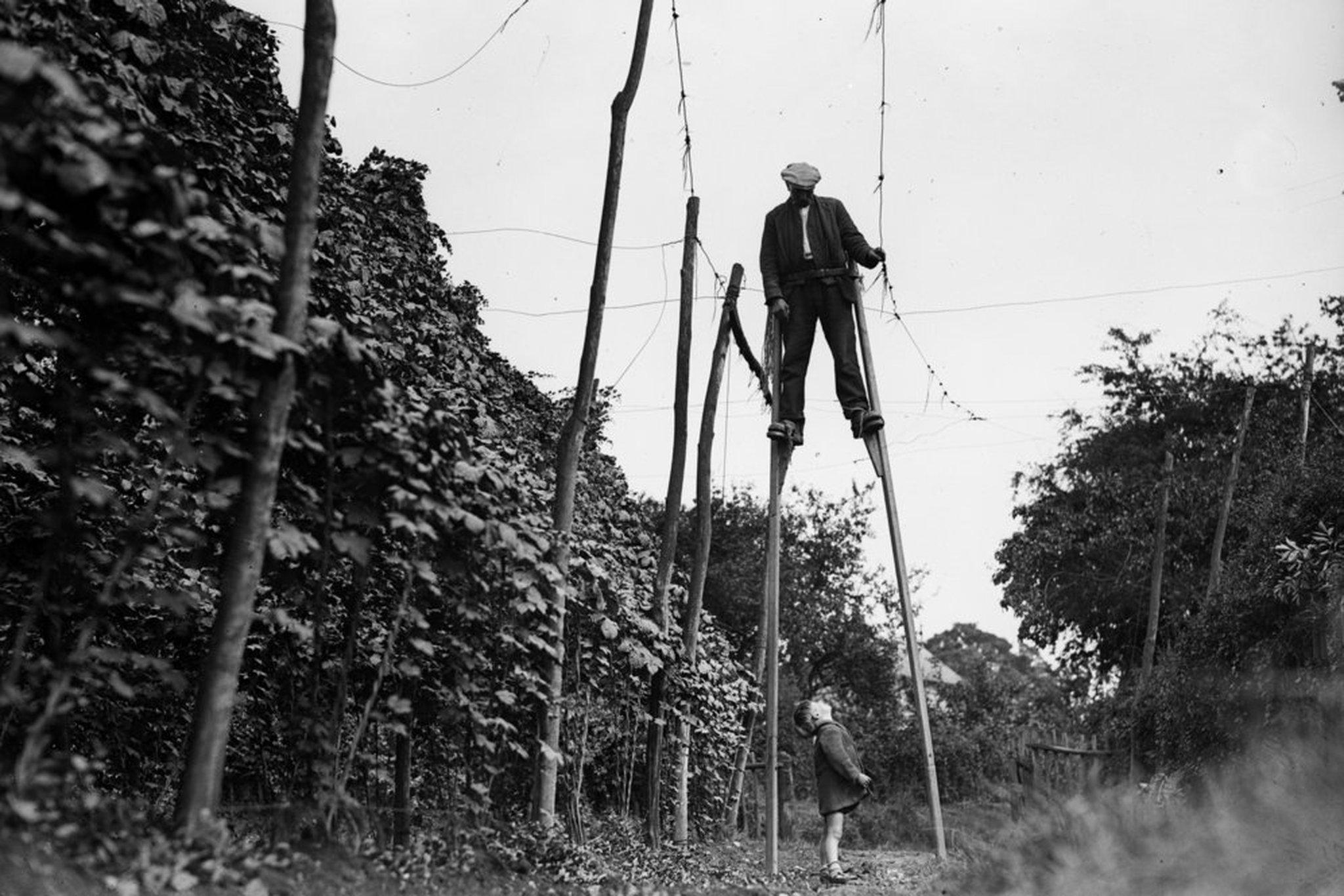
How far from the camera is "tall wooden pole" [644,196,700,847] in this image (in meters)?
11.0

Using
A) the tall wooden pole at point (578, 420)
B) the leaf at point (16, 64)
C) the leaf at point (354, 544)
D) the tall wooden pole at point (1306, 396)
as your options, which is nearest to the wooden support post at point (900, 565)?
the tall wooden pole at point (578, 420)

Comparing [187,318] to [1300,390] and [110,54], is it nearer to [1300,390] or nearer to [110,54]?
[110,54]

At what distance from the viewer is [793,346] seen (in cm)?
987

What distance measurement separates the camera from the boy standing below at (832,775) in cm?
988

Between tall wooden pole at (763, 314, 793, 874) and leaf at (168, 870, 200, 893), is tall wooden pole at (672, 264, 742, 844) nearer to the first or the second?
tall wooden pole at (763, 314, 793, 874)

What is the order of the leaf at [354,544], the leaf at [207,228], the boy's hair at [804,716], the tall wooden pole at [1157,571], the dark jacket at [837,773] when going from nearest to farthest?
the leaf at [207,228] → the leaf at [354,544] → the dark jacket at [837,773] → the boy's hair at [804,716] → the tall wooden pole at [1157,571]

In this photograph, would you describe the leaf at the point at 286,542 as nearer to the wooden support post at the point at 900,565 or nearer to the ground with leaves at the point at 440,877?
the ground with leaves at the point at 440,877

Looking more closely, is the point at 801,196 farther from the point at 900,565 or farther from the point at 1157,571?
the point at 1157,571

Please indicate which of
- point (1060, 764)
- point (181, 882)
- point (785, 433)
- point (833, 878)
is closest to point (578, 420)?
point (785, 433)

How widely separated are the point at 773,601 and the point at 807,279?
2.63 meters

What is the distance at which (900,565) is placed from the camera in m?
9.05

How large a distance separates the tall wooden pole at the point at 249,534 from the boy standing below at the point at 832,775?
6469mm

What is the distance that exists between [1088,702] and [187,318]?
37.5 metres

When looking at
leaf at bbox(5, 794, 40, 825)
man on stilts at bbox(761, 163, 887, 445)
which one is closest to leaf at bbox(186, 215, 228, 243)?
leaf at bbox(5, 794, 40, 825)
